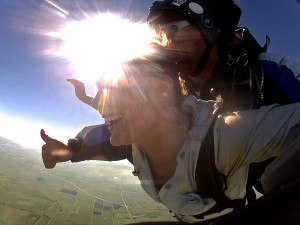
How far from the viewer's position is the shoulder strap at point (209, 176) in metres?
1.10

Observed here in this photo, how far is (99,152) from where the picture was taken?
2115 mm

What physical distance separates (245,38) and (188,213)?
4.01 feet

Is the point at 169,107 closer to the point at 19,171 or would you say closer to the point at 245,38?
the point at 245,38

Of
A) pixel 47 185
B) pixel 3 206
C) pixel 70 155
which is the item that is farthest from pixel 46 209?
pixel 70 155

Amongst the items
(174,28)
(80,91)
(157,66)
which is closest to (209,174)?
(157,66)

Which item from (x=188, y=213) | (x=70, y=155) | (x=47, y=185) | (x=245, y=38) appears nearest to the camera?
(x=188, y=213)

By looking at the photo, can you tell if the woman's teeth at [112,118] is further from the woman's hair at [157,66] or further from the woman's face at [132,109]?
the woman's hair at [157,66]

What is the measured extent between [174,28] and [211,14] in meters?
0.29

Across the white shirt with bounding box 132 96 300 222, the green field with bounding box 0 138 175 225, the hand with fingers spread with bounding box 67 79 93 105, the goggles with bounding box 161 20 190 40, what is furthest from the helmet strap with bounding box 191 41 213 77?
the green field with bounding box 0 138 175 225

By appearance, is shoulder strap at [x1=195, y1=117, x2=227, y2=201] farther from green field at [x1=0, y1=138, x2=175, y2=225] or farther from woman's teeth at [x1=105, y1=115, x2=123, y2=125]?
green field at [x1=0, y1=138, x2=175, y2=225]

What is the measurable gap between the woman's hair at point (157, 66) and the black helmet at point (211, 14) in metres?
0.43

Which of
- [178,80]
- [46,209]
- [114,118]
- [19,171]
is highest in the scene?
[178,80]

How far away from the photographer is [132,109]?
4.77 ft

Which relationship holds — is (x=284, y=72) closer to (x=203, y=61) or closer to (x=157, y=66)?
(x=203, y=61)
